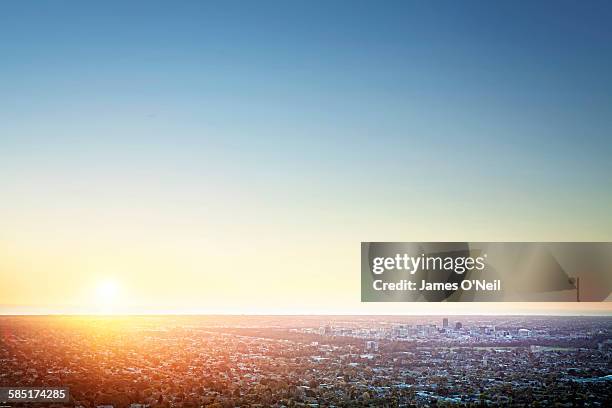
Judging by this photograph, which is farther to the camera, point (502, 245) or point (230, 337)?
point (230, 337)

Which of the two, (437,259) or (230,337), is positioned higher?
(437,259)

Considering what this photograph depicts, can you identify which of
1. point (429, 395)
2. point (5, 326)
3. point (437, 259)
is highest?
point (437, 259)

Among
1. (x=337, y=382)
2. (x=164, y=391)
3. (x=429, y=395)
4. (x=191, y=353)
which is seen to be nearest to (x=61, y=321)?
(x=191, y=353)

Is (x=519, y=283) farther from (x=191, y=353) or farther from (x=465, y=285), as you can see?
(x=191, y=353)

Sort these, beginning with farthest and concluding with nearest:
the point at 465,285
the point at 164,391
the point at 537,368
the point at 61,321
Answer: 1. the point at 61,321
2. the point at 537,368
3. the point at 164,391
4. the point at 465,285

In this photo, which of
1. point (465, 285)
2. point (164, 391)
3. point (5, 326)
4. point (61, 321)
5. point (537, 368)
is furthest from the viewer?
point (61, 321)

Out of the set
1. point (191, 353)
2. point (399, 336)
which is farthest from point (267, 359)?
point (399, 336)

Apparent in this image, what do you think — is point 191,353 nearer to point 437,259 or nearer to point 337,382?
point 337,382
